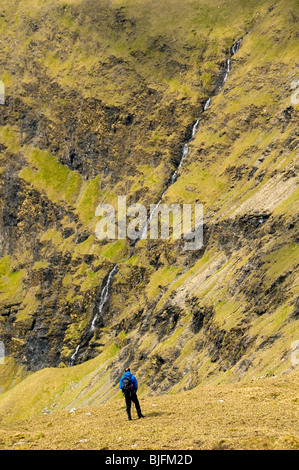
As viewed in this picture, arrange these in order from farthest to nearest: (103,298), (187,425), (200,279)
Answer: (103,298) < (200,279) < (187,425)

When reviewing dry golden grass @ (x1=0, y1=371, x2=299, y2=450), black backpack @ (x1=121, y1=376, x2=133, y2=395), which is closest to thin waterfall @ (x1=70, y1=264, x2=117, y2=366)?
dry golden grass @ (x1=0, y1=371, x2=299, y2=450)

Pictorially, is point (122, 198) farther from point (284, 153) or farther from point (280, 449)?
point (280, 449)

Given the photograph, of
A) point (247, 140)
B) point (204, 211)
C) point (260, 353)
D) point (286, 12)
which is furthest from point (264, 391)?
point (286, 12)

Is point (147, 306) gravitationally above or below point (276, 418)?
above

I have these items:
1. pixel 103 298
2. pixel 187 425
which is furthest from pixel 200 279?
pixel 187 425

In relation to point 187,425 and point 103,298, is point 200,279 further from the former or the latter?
point 187,425

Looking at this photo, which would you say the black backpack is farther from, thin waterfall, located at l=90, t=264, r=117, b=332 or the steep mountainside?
thin waterfall, located at l=90, t=264, r=117, b=332

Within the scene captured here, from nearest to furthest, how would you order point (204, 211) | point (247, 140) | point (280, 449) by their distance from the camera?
point (280, 449) < point (204, 211) < point (247, 140)

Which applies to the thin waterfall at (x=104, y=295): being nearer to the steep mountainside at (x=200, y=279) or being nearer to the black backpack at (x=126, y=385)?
the steep mountainside at (x=200, y=279)
